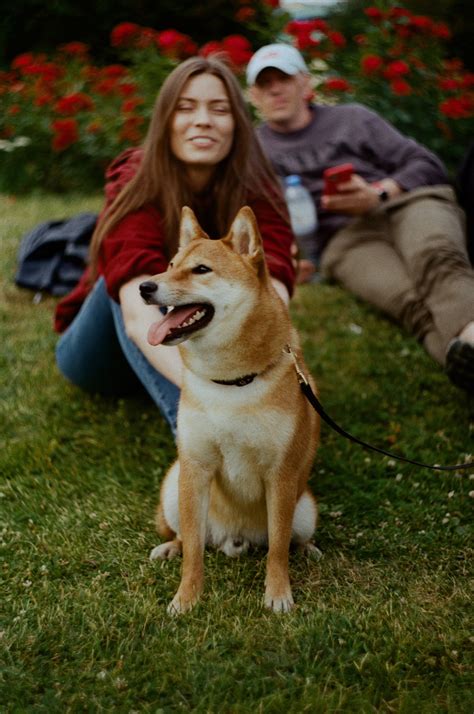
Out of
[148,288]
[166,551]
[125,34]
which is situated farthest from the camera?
[125,34]

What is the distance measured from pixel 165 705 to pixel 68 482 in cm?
136

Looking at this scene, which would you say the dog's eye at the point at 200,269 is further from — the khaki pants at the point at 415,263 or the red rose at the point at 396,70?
the red rose at the point at 396,70

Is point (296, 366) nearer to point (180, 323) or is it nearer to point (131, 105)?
point (180, 323)

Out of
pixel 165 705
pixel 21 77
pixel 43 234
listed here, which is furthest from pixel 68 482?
pixel 21 77

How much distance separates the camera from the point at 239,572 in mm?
2477

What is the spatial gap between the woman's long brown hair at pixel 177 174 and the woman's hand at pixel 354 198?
147cm

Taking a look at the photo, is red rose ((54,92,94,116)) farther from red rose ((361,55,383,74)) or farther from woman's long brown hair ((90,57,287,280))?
woman's long brown hair ((90,57,287,280))

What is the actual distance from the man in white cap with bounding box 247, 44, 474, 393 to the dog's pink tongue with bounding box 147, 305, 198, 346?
182cm

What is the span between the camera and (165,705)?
6.16 ft

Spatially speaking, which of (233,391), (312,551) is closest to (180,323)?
(233,391)

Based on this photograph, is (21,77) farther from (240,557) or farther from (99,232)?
(240,557)

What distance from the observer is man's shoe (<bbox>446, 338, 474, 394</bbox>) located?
3.17 metres

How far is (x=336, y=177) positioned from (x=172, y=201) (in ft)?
5.88

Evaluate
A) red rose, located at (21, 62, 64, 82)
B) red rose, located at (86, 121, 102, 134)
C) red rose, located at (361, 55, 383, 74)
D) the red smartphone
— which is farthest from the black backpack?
red rose, located at (361, 55, 383, 74)
